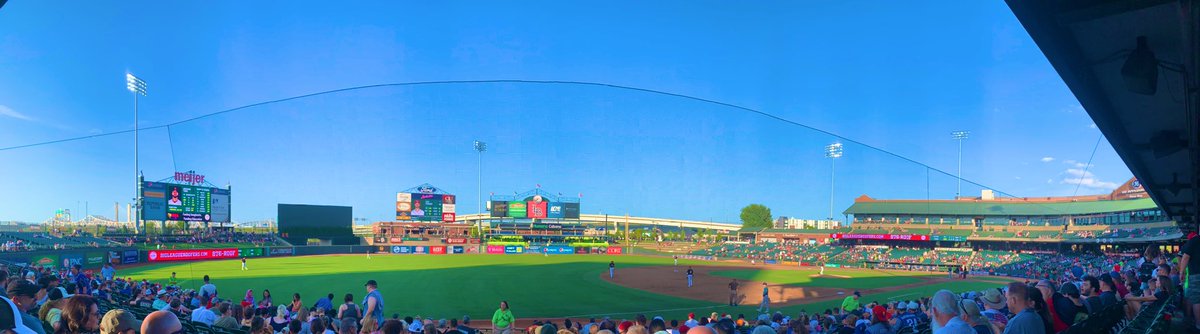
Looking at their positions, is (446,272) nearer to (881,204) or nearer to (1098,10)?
(1098,10)

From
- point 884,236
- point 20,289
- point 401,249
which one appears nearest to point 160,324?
point 20,289

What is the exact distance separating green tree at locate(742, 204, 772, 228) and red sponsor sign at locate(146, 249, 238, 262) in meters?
107

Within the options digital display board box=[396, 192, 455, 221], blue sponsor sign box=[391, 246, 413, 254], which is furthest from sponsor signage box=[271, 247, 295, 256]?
digital display board box=[396, 192, 455, 221]

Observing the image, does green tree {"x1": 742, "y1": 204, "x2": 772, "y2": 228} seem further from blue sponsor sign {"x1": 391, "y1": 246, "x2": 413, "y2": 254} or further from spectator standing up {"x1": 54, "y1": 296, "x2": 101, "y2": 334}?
spectator standing up {"x1": 54, "y1": 296, "x2": 101, "y2": 334}

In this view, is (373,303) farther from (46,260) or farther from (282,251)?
(282,251)

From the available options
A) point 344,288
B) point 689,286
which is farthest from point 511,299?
point 689,286

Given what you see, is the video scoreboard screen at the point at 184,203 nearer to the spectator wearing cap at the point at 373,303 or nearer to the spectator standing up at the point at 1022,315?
the spectator wearing cap at the point at 373,303

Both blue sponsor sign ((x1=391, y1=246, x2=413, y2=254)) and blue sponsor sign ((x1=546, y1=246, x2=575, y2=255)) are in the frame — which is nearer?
blue sponsor sign ((x1=391, y1=246, x2=413, y2=254))

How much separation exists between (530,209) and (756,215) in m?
69.5

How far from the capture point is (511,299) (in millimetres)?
27109

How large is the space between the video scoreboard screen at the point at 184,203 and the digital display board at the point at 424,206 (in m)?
22.3

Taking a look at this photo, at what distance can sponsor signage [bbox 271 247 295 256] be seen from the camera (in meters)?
57.7

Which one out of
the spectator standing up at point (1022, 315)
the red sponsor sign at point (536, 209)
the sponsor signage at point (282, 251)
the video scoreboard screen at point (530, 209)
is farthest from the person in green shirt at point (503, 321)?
the red sponsor sign at point (536, 209)

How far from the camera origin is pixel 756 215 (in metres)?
135
